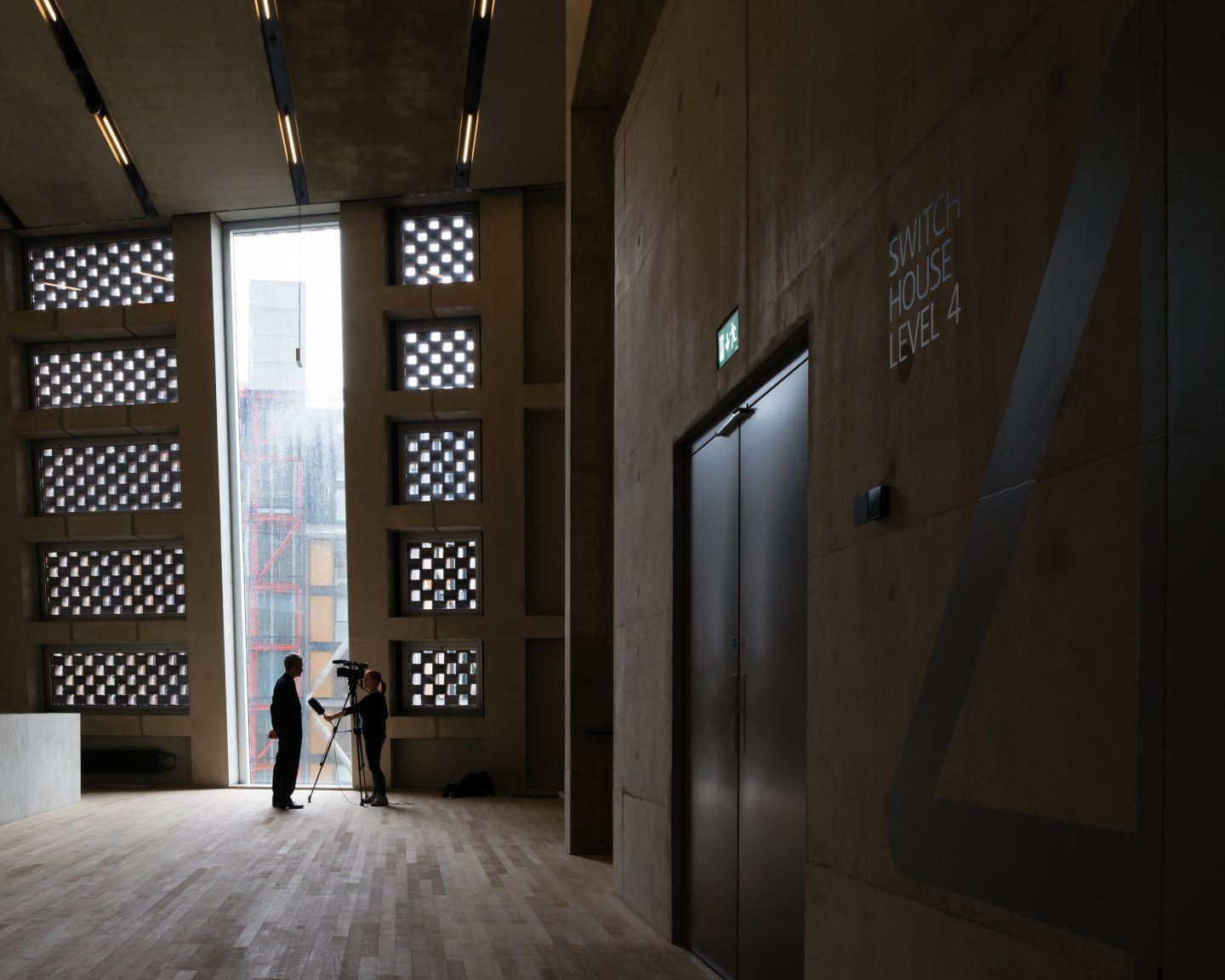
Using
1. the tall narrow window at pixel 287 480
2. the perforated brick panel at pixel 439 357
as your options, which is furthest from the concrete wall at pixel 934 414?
the tall narrow window at pixel 287 480

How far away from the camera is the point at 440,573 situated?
469 inches

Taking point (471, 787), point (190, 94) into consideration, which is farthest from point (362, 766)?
point (190, 94)

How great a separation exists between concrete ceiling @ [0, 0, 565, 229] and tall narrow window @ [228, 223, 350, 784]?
1.08 m

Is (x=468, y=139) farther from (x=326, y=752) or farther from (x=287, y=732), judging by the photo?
(x=326, y=752)

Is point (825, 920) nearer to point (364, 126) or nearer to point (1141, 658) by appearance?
point (1141, 658)

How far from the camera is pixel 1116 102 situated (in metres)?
1.71

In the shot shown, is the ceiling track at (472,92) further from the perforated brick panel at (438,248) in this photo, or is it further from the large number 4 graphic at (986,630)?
the large number 4 graphic at (986,630)

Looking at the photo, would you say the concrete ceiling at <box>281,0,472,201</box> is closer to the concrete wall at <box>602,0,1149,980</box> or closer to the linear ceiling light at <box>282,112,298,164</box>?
the linear ceiling light at <box>282,112,298,164</box>

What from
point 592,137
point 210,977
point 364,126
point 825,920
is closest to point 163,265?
point 364,126

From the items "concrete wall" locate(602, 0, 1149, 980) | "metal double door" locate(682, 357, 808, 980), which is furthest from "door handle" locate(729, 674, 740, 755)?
"concrete wall" locate(602, 0, 1149, 980)

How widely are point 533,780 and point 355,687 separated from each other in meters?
2.13

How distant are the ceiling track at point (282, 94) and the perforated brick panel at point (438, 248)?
3.80 ft

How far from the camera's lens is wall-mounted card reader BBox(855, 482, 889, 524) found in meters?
2.56

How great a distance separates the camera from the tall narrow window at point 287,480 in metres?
11.9
